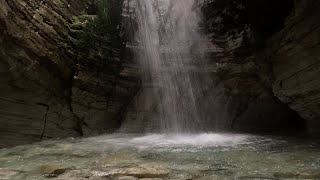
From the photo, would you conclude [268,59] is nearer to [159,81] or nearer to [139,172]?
[159,81]

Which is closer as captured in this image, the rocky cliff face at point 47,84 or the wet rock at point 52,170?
the wet rock at point 52,170

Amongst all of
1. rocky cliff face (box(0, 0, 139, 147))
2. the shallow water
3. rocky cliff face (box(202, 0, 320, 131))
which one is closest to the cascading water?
rocky cliff face (box(202, 0, 320, 131))

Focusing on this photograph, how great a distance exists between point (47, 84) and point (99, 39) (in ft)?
8.99

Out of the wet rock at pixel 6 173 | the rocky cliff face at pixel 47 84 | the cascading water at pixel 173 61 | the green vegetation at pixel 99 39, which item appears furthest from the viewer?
the cascading water at pixel 173 61

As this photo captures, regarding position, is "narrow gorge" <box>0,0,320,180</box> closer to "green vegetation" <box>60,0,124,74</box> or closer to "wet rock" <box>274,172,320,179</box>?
"green vegetation" <box>60,0,124,74</box>

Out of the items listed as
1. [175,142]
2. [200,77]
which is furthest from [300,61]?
[175,142]

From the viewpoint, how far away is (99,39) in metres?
10.9

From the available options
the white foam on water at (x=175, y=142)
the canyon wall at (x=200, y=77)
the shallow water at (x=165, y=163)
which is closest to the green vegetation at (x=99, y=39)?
the canyon wall at (x=200, y=77)

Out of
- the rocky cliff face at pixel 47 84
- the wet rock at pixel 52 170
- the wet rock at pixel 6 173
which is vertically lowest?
the wet rock at pixel 6 173

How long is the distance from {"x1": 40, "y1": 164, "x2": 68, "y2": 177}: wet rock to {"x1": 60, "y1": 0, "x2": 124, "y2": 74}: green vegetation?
551 centimetres

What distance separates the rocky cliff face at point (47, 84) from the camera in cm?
788

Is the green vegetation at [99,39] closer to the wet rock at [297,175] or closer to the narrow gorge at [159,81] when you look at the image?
the narrow gorge at [159,81]

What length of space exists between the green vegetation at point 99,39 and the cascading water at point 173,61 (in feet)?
2.68

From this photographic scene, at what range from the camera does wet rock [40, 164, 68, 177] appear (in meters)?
4.40
